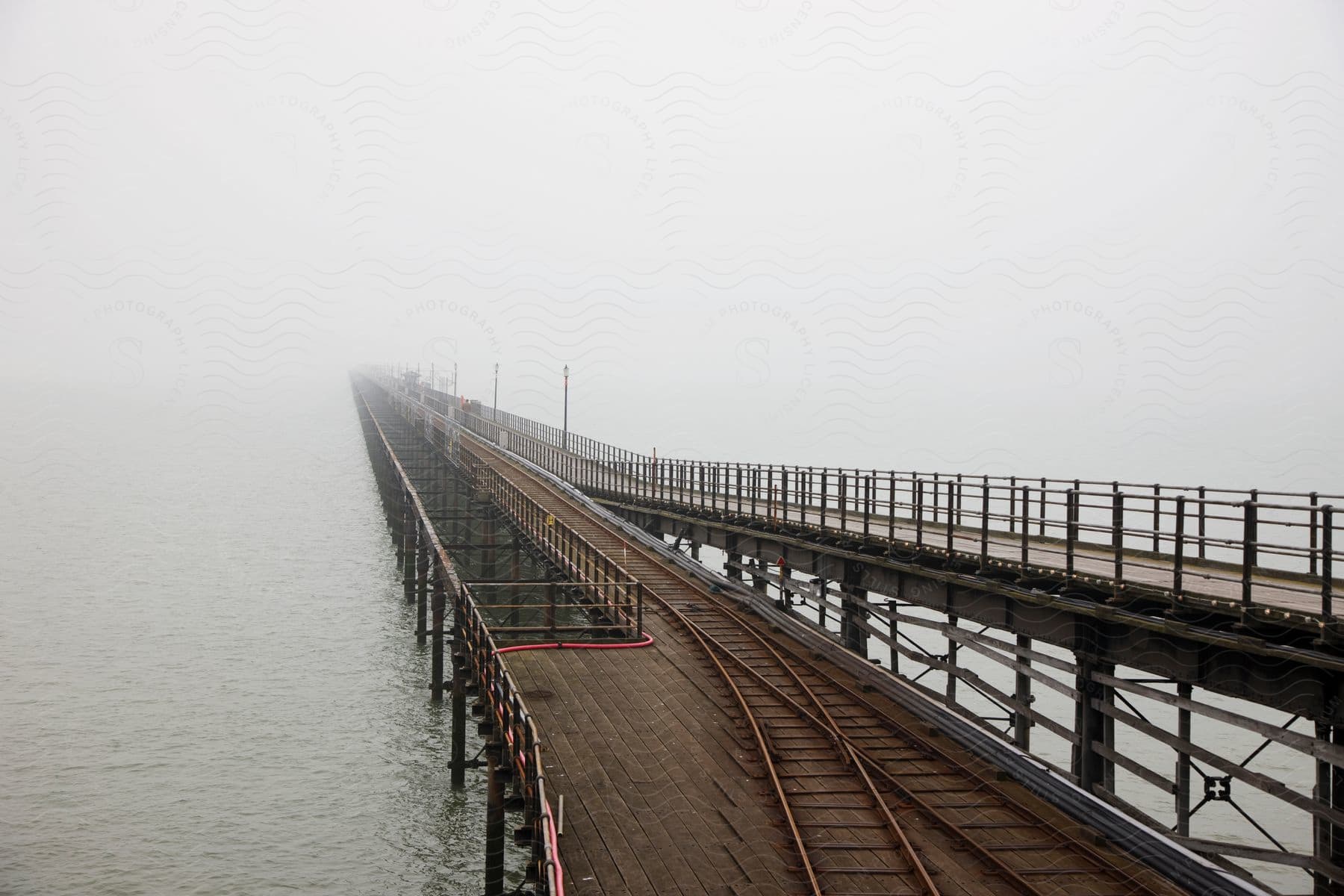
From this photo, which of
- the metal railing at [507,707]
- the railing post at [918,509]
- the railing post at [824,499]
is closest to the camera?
the metal railing at [507,707]

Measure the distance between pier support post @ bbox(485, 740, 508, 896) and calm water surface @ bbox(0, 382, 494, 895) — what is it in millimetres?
2153

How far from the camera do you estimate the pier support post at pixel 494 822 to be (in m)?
13.4

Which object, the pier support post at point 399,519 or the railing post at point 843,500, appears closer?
the railing post at point 843,500

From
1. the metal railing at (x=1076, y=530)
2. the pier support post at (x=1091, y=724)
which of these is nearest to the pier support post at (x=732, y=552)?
the metal railing at (x=1076, y=530)

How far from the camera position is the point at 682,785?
38.0ft

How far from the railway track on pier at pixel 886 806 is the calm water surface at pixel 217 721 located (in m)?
6.36

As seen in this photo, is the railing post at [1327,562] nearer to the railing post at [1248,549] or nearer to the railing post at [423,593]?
the railing post at [1248,549]

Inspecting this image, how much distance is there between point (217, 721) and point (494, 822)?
13157mm

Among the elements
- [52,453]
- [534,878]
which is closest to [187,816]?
[534,878]

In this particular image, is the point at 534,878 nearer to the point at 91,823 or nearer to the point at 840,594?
the point at 91,823

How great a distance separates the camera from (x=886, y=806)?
10945 mm

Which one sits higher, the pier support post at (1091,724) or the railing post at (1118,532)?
the railing post at (1118,532)

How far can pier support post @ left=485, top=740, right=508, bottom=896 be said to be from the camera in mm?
13422

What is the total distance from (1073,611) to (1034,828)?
14.1 feet
